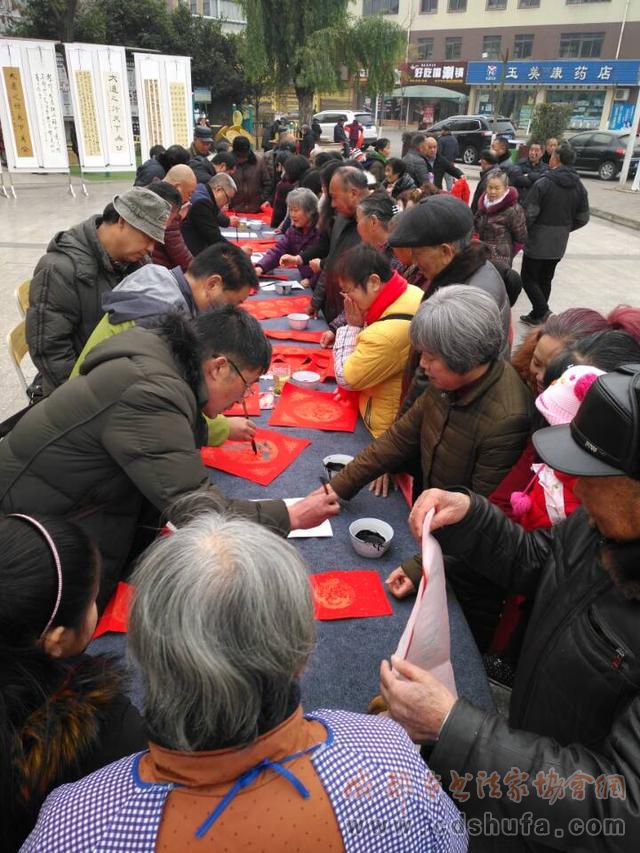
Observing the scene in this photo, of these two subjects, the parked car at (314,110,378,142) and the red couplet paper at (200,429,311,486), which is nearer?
the red couplet paper at (200,429,311,486)

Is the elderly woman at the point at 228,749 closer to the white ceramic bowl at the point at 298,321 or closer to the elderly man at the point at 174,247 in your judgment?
the white ceramic bowl at the point at 298,321

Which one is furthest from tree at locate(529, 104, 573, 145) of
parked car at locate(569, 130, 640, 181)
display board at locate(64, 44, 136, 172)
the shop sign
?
the shop sign

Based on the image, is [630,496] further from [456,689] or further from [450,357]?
[450,357]

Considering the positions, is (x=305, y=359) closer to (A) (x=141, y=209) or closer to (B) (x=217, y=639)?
(A) (x=141, y=209)

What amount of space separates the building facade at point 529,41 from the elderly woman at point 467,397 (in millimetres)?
31055

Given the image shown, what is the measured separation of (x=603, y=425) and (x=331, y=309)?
3.08m

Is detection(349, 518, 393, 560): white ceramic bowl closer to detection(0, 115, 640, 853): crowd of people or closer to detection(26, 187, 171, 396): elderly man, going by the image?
detection(0, 115, 640, 853): crowd of people

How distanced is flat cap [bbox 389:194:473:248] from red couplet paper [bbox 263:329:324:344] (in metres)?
1.18

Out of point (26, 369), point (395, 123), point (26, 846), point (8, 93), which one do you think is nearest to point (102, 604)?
point (26, 846)

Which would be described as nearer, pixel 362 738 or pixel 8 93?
pixel 362 738

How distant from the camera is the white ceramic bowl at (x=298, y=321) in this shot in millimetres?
3754

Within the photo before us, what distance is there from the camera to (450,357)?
5.73ft

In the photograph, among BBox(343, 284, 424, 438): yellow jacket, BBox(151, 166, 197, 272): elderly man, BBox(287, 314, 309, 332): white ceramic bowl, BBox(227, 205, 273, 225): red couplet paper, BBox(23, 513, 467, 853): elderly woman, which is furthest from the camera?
BBox(227, 205, 273, 225): red couplet paper

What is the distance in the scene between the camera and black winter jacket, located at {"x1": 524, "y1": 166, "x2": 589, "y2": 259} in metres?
5.86
